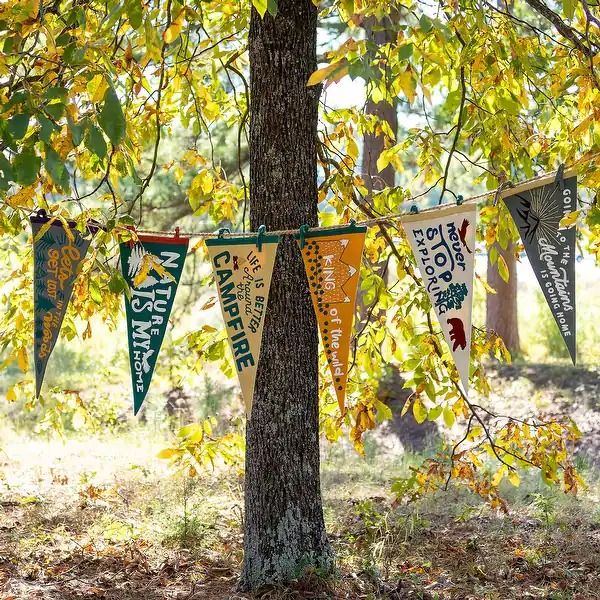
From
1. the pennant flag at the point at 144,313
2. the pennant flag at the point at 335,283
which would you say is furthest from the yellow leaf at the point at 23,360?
the pennant flag at the point at 335,283

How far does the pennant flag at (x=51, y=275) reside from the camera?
3.74 metres

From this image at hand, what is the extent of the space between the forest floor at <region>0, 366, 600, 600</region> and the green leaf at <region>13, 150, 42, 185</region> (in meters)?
2.42

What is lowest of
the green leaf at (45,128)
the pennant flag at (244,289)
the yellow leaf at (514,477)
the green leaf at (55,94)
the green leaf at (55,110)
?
the yellow leaf at (514,477)

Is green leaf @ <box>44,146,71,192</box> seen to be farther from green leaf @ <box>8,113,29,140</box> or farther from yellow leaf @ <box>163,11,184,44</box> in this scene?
yellow leaf @ <box>163,11,184,44</box>

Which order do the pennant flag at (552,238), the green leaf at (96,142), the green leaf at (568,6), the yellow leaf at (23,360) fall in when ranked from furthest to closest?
the yellow leaf at (23,360), the pennant flag at (552,238), the green leaf at (568,6), the green leaf at (96,142)

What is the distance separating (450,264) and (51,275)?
1.82 metres

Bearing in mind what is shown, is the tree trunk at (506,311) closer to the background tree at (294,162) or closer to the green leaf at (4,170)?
the background tree at (294,162)

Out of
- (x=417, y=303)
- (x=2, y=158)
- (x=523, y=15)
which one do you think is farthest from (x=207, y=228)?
(x=2, y=158)

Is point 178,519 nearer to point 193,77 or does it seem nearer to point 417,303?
point 417,303

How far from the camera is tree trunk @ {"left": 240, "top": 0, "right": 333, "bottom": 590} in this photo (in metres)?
4.05

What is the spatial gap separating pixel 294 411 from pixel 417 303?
972mm

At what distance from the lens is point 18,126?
242 centimetres

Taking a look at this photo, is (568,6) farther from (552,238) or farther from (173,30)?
(173,30)

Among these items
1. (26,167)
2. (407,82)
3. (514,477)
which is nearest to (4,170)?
(26,167)
